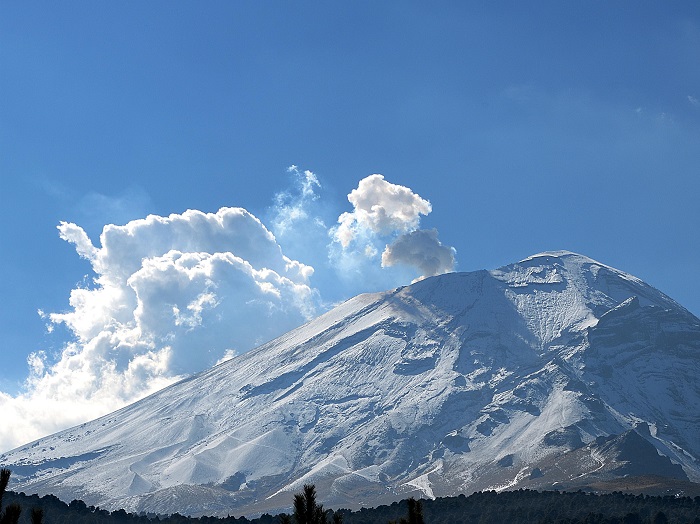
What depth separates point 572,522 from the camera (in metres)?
200

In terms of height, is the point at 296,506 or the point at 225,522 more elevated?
the point at 225,522

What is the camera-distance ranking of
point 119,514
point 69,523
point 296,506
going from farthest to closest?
point 119,514, point 69,523, point 296,506

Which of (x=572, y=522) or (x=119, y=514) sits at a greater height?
(x=119, y=514)

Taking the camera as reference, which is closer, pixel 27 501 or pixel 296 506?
pixel 296 506

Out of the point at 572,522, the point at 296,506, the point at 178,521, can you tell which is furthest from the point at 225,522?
the point at 296,506

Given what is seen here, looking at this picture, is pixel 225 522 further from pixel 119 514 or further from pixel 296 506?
pixel 296 506

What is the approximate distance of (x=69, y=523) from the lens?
174000 mm

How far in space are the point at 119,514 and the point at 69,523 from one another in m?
19.8

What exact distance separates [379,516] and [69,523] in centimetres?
5816

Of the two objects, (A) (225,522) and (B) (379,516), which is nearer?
(A) (225,522)

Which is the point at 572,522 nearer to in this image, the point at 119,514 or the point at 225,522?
the point at 225,522

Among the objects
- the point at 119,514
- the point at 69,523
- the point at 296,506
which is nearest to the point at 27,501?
the point at 69,523

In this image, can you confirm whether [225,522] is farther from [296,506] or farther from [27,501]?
[296,506]

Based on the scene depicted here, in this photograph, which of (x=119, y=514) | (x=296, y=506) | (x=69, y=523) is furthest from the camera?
(x=119, y=514)
